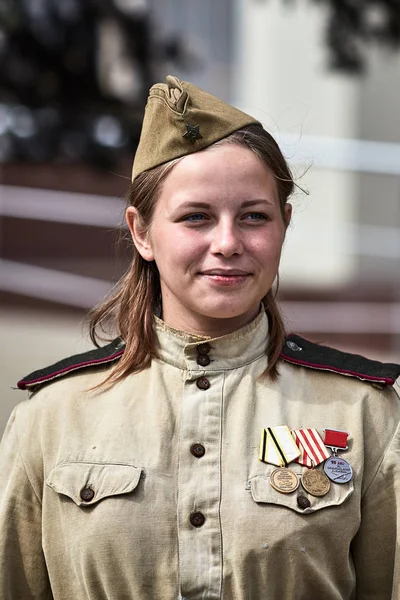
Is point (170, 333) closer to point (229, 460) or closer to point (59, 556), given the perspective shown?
point (229, 460)

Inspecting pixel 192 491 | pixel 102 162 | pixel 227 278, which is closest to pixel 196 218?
pixel 227 278

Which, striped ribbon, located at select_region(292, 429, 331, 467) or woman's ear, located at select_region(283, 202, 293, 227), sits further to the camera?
woman's ear, located at select_region(283, 202, 293, 227)

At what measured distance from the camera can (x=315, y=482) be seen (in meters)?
2.82

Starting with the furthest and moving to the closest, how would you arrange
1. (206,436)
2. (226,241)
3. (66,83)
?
(66,83), (206,436), (226,241)

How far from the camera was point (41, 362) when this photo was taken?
7.45 m

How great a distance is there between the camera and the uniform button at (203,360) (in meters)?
2.95

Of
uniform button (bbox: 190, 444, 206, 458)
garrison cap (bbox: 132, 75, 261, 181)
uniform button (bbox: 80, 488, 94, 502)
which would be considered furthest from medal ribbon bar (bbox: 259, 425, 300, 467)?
garrison cap (bbox: 132, 75, 261, 181)

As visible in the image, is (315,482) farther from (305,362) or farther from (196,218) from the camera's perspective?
(196,218)

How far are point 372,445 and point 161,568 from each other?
0.53m

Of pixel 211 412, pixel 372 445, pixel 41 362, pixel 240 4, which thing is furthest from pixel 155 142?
pixel 240 4

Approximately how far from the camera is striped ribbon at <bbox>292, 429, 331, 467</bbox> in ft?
9.30

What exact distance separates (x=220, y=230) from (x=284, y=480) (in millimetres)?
554

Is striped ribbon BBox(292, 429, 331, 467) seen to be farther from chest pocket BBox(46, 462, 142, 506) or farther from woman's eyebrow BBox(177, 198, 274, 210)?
woman's eyebrow BBox(177, 198, 274, 210)

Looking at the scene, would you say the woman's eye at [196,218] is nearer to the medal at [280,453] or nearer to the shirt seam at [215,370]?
the shirt seam at [215,370]
